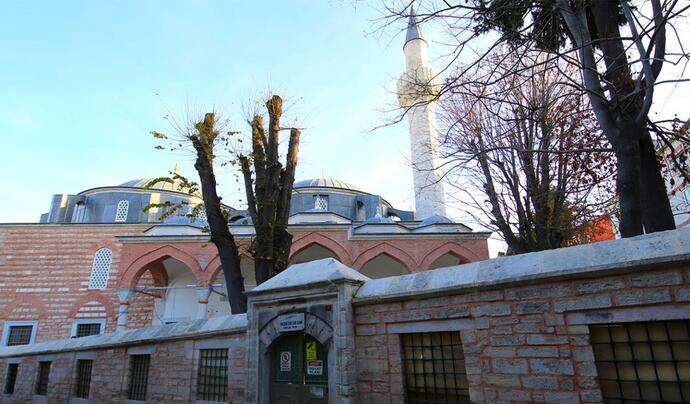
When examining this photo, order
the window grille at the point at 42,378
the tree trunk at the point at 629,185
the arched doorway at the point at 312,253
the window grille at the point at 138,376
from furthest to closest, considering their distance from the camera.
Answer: the arched doorway at the point at 312,253 → the window grille at the point at 42,378 → the window grille at the point at 138,376 → the tree trunk at the point at 629,185

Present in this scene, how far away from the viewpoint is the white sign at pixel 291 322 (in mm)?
4672

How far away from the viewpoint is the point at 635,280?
2.92 metres

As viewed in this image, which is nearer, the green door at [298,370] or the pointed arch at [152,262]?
the green door at [298,370]

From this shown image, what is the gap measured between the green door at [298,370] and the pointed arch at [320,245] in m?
9.90

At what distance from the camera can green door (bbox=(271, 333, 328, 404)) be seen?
14.7 ft

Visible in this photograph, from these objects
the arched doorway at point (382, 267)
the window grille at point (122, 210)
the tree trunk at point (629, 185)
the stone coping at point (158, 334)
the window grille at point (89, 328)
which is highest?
the window grille at point (122, 210)

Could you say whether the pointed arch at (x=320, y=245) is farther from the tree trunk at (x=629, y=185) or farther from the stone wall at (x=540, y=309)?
the tree trunk at (x=629, y=185)

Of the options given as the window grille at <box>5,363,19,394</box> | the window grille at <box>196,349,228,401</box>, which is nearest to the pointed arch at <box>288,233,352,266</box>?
the window grille at <box>5,363,19,394</box>

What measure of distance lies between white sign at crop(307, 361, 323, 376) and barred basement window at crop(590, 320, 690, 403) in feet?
8.41

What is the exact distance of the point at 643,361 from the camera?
2.90 meters

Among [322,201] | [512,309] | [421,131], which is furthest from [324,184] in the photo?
[512,309]

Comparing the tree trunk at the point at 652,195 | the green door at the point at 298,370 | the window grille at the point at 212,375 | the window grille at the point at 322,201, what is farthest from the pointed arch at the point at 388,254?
the tree trunk at the point at 652,195

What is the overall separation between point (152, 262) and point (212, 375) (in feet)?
35.1

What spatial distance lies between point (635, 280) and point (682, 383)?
666 millimetres
